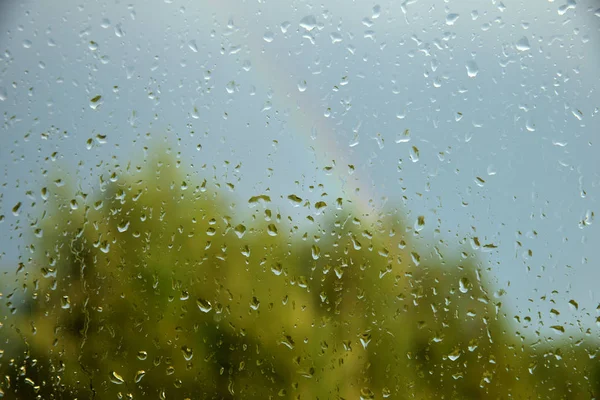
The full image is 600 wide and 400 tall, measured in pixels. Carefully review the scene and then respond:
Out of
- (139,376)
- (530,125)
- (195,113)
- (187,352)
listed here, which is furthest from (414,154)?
A: (139,376)

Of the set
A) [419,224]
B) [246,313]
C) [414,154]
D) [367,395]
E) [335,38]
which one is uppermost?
[335,38]

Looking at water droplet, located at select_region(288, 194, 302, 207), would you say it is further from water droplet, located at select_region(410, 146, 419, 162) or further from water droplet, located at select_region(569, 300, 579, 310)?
water droplet, located at select_region(569, 300, 579, 310)

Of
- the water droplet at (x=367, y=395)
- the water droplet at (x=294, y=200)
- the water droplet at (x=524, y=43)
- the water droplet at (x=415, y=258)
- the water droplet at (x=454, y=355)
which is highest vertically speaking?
the water droplet at (x=524, y=43)

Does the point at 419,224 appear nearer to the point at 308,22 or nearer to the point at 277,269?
the point at 277,269

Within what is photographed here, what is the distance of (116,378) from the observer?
98cm

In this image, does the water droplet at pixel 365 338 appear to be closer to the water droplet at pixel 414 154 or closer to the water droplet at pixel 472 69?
the water droplet at pixel 414 154

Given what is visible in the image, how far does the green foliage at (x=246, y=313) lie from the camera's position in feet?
3.15

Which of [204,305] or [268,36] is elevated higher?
[268,36]

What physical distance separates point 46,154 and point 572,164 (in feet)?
3.62

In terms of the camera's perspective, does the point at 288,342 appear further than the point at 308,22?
No

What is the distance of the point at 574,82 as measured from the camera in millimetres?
1053

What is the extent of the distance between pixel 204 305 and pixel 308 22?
0.63 m

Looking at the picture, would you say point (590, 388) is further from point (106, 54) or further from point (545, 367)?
point (106, 54)

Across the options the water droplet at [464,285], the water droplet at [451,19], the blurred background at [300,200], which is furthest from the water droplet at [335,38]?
the water droplet at [464,285]
